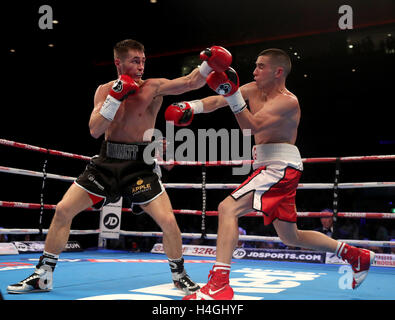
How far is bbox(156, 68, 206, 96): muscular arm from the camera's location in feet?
7.40

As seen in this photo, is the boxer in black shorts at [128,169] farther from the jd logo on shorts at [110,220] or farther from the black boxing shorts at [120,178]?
the jd logo on shorts at [110,220]

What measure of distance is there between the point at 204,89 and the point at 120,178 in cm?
751

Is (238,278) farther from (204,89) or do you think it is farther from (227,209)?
(204,89)

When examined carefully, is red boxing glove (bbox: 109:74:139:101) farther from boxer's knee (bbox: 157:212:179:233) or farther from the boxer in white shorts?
boxer's knee (bbox: 157:212:179:233)

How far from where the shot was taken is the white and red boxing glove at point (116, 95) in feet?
6.84

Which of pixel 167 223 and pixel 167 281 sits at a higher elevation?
pixel 167 223

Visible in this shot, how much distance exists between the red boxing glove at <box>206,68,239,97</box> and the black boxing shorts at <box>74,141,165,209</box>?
0.55 meters

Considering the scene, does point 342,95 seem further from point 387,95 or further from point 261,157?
point 261,157

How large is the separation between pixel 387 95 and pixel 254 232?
4017 millimetres

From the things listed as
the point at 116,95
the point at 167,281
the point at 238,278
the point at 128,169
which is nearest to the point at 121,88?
the point at 116,95

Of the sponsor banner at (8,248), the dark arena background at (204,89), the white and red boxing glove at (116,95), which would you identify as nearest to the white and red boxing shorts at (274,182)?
the white and red boxing glove at (116,95)

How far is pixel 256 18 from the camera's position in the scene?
8406 millimetres

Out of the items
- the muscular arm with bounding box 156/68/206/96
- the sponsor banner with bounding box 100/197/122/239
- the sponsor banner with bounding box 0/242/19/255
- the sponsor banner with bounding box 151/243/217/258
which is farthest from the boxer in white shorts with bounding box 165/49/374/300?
the sponsor banner with bounding box 100/197/122/239

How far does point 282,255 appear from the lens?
13.2 ft
